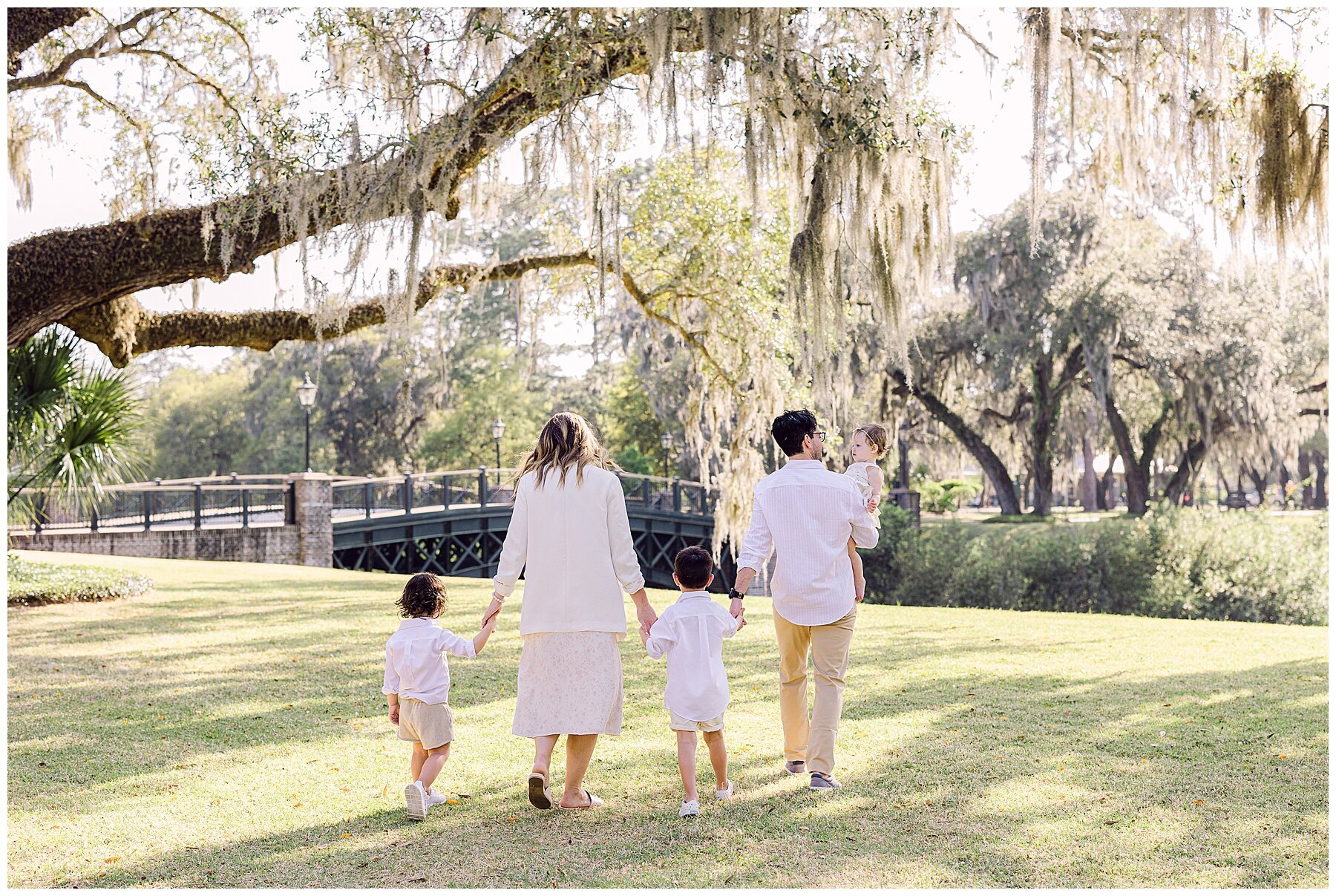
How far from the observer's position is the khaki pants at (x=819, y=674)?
14.0 feet

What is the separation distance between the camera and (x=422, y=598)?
3.95 metres

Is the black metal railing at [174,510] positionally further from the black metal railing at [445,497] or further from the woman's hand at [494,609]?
the woman's hand at [494,609]

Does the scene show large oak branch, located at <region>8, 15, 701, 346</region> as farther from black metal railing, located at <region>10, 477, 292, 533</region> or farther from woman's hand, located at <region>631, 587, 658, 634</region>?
black metal railing, located at <region>10, 477, 292, 533</region>

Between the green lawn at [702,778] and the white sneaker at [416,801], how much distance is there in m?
0.08

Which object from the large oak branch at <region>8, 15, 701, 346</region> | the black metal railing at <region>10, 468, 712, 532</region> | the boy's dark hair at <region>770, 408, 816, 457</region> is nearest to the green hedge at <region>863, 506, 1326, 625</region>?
the black metal railing at <region>10, 468, 712, 532</region>

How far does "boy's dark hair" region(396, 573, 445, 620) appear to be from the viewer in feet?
13.0

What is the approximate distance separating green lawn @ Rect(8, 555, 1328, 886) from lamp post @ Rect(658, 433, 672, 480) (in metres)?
19.9

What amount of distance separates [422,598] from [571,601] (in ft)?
1.79

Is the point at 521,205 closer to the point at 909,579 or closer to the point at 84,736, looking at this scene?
the point at 84,736

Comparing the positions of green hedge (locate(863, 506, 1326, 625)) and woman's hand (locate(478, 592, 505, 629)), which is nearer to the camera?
woman's hand (locate(478, 592, 505, 629))

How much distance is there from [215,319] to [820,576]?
25.7 ft

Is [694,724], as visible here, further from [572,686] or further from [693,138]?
[693,138]

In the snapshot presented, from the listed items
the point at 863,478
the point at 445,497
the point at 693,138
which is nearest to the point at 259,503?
the point at 445,497

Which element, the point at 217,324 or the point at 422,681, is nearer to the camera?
the point at 422,681
